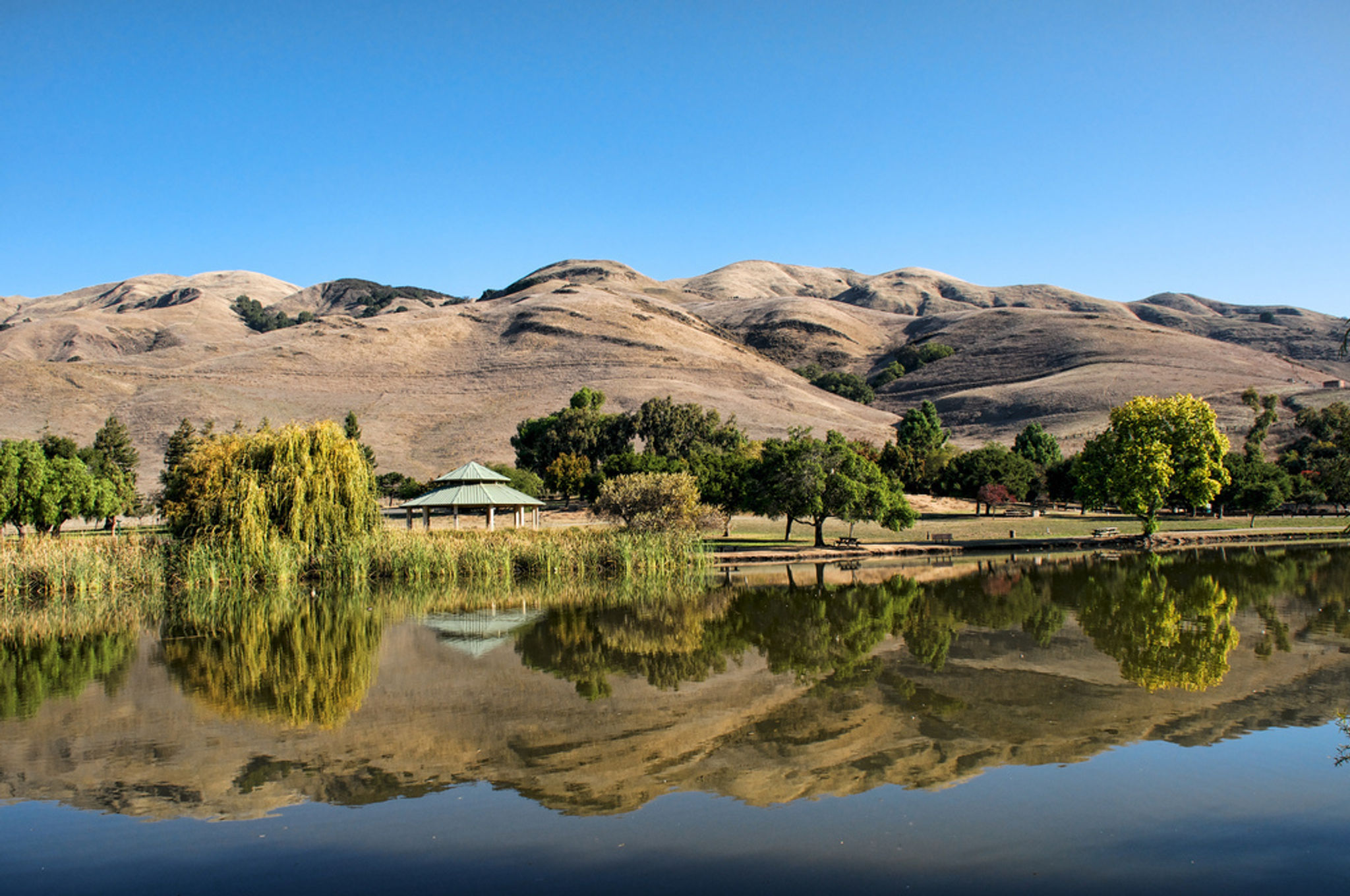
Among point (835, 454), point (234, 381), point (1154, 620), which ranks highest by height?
point (234, 381)

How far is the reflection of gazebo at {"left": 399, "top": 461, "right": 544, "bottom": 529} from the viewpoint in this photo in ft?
147

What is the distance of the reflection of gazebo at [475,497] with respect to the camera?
4469 centimetres

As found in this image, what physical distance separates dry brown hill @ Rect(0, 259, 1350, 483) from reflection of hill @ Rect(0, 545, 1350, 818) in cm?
6814

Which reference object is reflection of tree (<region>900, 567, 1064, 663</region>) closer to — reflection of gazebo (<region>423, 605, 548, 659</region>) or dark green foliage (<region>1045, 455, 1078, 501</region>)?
reflection of gazebo (<region>423, 605, 548, 659</region>)

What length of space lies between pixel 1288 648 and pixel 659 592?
51.6ft

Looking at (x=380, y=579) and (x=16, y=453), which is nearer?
(x=380, y=579)

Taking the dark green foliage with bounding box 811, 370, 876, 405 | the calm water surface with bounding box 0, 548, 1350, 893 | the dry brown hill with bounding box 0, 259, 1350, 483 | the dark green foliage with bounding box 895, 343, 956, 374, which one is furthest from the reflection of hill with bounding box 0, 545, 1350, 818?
the dark green foliage with bounding box 895, 343, 956, 374

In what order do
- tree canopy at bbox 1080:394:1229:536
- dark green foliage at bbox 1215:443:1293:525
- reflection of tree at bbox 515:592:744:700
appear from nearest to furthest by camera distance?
reflection of tree at bbox 515:592:744:700 < tree canopy at bbox 1080:394:1229:536 < dark green foliage at bbox 1215:443:1293:525

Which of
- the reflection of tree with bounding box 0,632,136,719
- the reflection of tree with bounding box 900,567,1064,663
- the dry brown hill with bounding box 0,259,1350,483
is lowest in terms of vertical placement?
the reflection of tree with bounding box 900,567,1064,663

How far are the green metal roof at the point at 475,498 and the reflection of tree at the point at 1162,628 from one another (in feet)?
89.7

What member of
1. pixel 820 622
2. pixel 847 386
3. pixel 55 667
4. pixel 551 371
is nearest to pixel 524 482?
pixel 820 622

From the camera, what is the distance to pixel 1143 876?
692 centimetres

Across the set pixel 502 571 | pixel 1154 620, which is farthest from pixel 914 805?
pixel 502 571

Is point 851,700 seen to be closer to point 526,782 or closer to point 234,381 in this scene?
point 526,782
